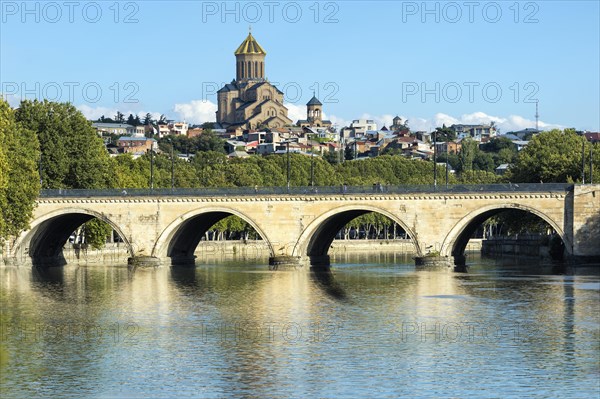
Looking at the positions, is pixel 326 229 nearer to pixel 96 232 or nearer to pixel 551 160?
pixel 96 232

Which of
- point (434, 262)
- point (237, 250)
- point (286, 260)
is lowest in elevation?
point (434, 262)

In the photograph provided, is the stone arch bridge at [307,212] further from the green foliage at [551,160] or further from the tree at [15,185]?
the green foliage at [551,160]

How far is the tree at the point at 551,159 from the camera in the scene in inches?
3981

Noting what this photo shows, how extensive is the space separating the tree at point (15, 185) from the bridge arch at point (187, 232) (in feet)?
31.3

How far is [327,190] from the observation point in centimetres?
8719

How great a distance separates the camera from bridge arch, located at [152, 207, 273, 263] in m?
88.5

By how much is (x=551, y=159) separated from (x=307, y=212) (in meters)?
26.0

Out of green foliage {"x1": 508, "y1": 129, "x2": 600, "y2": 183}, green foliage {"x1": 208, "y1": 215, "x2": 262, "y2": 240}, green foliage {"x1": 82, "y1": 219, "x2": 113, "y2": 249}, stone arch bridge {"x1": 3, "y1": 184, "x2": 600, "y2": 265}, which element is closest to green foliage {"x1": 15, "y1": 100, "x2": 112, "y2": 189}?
green foliage {"x1": 82, "y1": 219, "x2": 113, "y2": 249}

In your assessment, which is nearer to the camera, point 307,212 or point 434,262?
point 434,262

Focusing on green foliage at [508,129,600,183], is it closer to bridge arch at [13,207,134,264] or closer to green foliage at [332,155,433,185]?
bridge arch at [13,207,134,264]

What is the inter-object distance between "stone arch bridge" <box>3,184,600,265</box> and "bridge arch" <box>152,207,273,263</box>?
3.7 inches

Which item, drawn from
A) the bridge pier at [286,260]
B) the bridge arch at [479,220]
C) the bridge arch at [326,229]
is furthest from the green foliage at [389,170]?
the bridge arch at [479,220]

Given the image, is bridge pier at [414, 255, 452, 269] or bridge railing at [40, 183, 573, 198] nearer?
bridge railing at [40, 183, 573, 198]

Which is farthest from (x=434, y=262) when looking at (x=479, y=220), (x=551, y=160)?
(x=551, y=160)
